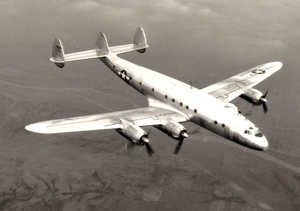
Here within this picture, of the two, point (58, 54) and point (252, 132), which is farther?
point (58, 54)

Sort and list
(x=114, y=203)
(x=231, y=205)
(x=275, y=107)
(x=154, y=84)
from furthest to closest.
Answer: (x=275, y=107), (x=114, y=203), (x=231, y=205), (x=154, y=84)

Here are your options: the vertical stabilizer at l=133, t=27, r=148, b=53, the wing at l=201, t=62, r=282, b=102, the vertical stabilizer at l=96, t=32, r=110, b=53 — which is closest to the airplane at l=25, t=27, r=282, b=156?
the wing at l=201, t=62, r=282, b=102

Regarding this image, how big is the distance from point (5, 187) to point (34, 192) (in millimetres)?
14678

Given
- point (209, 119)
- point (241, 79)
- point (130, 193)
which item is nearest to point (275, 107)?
point (130, 193)

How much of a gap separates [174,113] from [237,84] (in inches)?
444

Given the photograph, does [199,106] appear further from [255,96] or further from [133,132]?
[255,96]

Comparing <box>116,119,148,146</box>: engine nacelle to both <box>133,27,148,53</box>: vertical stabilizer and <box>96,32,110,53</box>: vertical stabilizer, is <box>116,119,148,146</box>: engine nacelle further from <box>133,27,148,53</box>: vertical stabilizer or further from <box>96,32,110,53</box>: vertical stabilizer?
<box>133,27,148,53</box>: vertical stabilizer

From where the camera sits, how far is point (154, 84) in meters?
40.9

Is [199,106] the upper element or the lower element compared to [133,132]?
upper

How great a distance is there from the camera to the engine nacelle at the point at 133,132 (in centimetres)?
3184

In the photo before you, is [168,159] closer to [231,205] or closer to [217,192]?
[217,192]

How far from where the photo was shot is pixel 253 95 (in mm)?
40438

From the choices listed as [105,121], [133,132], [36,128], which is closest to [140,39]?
[105,121]

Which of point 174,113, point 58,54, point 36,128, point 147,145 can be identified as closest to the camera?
point 36,128
